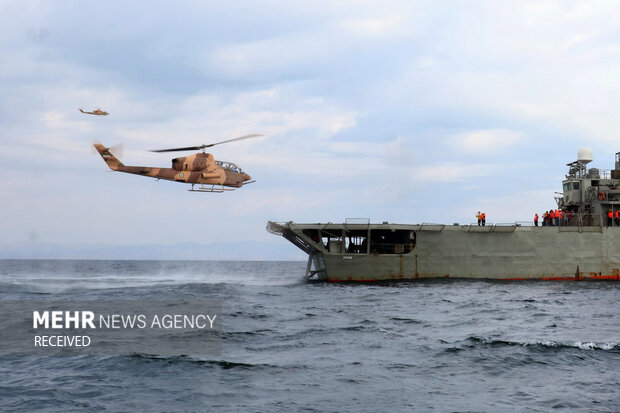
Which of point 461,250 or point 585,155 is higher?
point 585,155

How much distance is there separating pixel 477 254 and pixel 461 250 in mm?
1223

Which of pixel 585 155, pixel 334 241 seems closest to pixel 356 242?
pixel 334 241

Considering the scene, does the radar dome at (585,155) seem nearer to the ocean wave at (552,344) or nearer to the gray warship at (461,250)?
the gray warship at (461,250)

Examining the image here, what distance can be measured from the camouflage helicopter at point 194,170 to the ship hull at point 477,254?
19.5ft

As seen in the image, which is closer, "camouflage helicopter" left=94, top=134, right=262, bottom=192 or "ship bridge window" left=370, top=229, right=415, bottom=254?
"camouflage helicopter" left=94, top=134, right=262, bottom=192

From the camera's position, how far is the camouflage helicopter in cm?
3278

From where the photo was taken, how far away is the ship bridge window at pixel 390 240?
4075 cm

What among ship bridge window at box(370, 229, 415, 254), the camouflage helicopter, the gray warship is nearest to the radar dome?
the gray warship

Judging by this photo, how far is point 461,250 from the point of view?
39.8 meters

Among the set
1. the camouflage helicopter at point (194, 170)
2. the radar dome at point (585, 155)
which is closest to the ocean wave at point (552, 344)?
the camouflage helicopter at point (194, 170)

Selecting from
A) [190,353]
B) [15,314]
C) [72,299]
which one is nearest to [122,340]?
[190,353]

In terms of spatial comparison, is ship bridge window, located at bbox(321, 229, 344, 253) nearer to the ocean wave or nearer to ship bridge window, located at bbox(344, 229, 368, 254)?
ship bridge window, located at bbox(344, 229, 368, 254)

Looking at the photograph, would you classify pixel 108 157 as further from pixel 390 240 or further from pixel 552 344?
pixel 552 344

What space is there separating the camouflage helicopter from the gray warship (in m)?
5.64
